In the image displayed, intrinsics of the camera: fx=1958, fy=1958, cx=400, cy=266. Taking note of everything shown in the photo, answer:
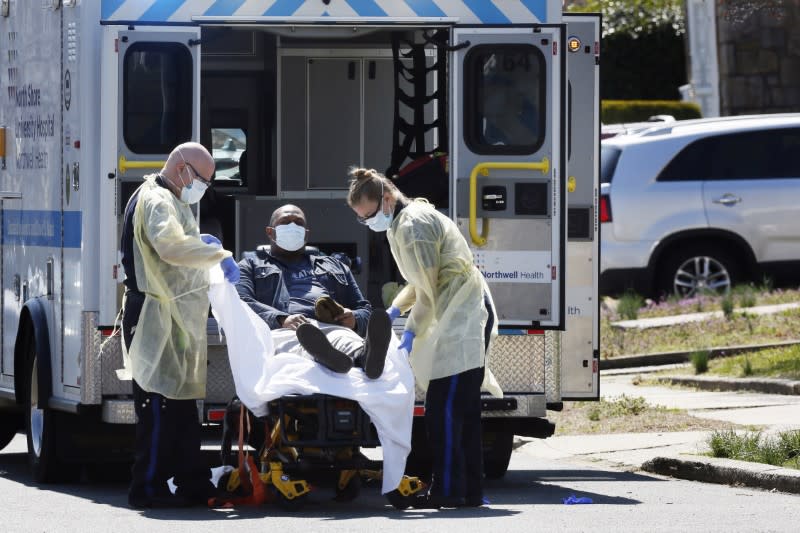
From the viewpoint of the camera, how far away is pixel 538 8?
9.76 meters

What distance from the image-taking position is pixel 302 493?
8.70m

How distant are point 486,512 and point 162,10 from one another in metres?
2.91

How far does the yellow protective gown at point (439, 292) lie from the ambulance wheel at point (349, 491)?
0.56 metres

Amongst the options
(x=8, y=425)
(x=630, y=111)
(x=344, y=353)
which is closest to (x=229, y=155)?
(x=8, y=425)

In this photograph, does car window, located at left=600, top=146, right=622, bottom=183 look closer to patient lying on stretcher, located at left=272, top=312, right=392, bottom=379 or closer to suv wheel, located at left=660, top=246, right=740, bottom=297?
suv wheel, located at left=660, top=246, right=740, bottom=297

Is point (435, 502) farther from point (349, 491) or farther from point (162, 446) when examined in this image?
point (162, 446)

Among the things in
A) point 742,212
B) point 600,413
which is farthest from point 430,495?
point 742,212

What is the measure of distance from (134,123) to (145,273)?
1041 mm

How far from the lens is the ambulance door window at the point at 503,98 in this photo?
9.76 m

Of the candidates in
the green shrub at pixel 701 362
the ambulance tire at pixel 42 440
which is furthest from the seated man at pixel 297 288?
the green shrub at pixel 701 362

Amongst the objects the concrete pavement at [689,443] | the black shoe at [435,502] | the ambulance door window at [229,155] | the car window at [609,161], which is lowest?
the black shoe at [435,502]

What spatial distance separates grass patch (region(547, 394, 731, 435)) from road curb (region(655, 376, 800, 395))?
740 millimetres

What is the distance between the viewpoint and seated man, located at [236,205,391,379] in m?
9.45

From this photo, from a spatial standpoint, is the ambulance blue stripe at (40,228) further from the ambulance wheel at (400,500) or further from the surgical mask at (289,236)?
the ambulance wheel at (400,500)
